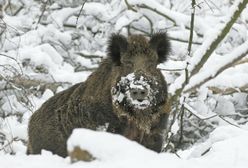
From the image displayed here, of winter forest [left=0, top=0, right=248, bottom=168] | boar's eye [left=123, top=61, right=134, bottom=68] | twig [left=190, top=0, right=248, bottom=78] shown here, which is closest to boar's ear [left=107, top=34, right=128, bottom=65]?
boar's eye [left=123, top=61, right=134, bottom=68]

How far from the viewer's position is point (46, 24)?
37.6ft

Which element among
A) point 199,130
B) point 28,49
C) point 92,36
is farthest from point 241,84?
point 92,36

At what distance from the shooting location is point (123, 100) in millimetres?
5188

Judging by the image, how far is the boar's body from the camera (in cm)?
514

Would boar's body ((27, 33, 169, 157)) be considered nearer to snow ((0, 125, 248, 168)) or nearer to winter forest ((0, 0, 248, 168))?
winter forest ((0, 0, 248, 168))

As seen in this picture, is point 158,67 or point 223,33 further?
point 158,67

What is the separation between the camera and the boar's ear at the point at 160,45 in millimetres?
5566

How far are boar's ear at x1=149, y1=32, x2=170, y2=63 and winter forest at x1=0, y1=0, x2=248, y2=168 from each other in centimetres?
26

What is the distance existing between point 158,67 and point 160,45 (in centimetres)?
101

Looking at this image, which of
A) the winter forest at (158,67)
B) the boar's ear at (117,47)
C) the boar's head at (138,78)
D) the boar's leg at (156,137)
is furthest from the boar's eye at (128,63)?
the boar's leg at (156,137)

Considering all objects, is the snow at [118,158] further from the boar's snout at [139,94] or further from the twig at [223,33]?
the boar's snout at [139,94]

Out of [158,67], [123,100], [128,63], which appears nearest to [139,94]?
[123,100]

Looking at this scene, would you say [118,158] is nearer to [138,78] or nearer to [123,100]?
[138,78]

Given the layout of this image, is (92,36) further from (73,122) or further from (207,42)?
(207,42)
